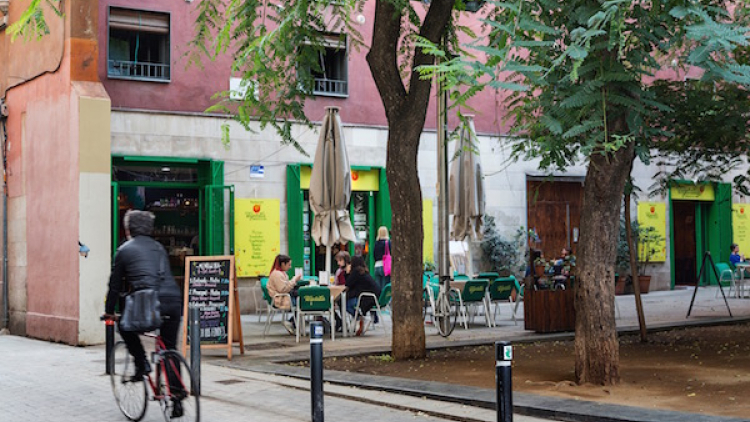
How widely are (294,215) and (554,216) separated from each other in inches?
303

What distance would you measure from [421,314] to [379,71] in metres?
3.19

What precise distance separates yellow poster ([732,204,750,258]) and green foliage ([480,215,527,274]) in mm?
9247

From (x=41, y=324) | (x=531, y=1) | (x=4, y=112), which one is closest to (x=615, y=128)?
(x=531, y=1)

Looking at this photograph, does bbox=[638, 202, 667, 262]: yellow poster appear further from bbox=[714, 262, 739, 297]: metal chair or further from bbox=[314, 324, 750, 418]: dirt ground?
bbox=[314, 324, 750, 418]: dirt ground

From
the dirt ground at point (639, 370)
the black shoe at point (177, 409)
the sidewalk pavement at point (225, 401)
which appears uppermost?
the black shoe at point (177, 409)

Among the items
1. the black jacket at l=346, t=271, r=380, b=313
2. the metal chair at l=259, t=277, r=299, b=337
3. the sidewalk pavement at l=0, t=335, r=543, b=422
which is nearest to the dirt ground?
the sidewalk pavement at l=0, t=335, r=543, b=422

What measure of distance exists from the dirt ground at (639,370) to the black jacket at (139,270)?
377cm

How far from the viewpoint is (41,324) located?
16516mm

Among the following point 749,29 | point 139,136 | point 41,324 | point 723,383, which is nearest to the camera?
point 749,29

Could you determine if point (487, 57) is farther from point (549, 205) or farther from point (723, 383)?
point (549, 205)

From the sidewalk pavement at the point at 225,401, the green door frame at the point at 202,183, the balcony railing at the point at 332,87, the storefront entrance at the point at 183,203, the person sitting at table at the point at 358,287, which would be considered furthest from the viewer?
the balcony railing at the point at 332,87

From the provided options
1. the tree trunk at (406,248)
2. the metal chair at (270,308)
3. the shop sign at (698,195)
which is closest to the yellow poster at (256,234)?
the metal chair at (270,308)

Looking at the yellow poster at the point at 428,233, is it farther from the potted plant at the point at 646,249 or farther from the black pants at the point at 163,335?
the black pants at the point at 163,335

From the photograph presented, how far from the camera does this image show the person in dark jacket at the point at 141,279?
26.9 feet
